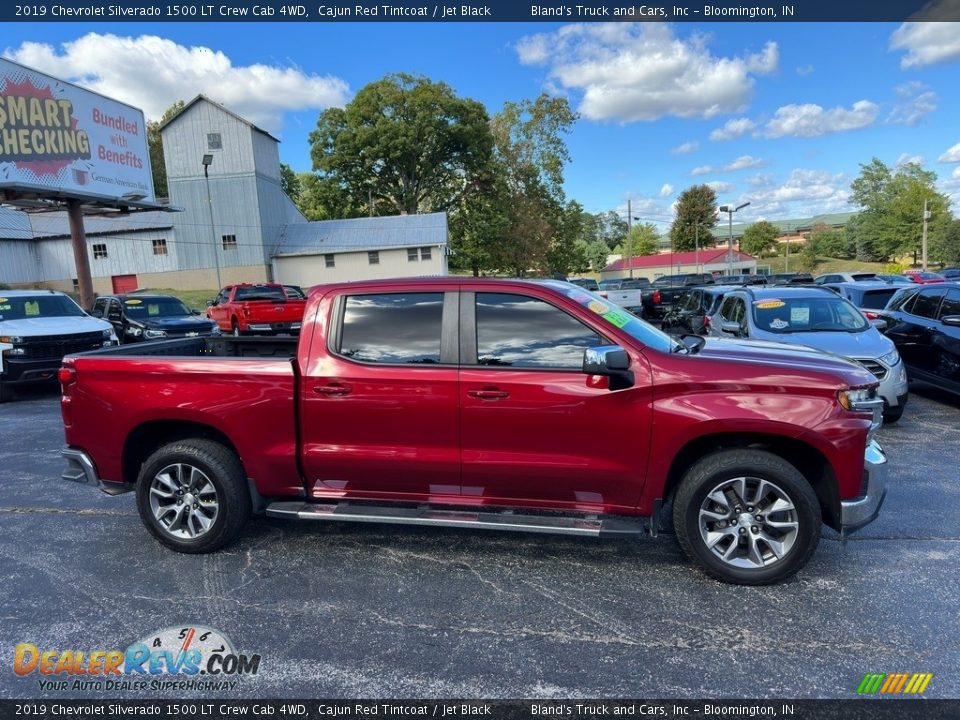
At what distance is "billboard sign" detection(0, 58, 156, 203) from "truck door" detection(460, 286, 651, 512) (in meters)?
20.6

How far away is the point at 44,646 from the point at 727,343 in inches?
175

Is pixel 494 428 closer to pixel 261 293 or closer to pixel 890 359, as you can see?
pixel 890 359

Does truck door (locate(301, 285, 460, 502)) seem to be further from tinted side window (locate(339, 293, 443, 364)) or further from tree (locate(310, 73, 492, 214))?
tree (locate(310, 73, 492, 214))

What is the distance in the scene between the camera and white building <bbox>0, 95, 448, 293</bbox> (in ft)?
122

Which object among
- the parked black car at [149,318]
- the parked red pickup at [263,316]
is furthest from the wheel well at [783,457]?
the parked red pickup at [263,316]

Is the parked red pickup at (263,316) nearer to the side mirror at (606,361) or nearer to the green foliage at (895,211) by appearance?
the side mirror at (606,361)

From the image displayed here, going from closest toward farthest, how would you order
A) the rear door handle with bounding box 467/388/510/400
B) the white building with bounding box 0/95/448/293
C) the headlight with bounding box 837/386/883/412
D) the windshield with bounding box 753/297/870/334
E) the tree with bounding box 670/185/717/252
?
the headlight with bounding box 837/386/883/412
the rear door handle with bounding box 467/388/510/400
the windshield with bounding box 753/297/870/334
the white building with bounding box 0/95/448/293
the tree with bounding box 670/185/717/252

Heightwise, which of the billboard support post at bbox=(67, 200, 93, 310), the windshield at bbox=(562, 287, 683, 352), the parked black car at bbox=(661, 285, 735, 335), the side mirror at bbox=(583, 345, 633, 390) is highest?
the billboard support post at bbox=(67, 200, 93, 310)

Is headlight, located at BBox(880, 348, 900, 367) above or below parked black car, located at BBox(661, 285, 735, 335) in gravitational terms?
below

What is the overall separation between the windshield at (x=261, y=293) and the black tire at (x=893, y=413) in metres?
15.1

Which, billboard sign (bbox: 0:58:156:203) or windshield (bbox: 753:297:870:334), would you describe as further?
billboard sign (bbox: 0:58:156:203)

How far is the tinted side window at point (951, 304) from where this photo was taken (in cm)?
768

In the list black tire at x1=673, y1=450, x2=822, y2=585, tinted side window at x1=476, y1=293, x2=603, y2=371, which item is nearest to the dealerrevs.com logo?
tinted side window at x1=476, y1=293, x2=603, y2=371

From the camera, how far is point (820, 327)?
25.1 ft
